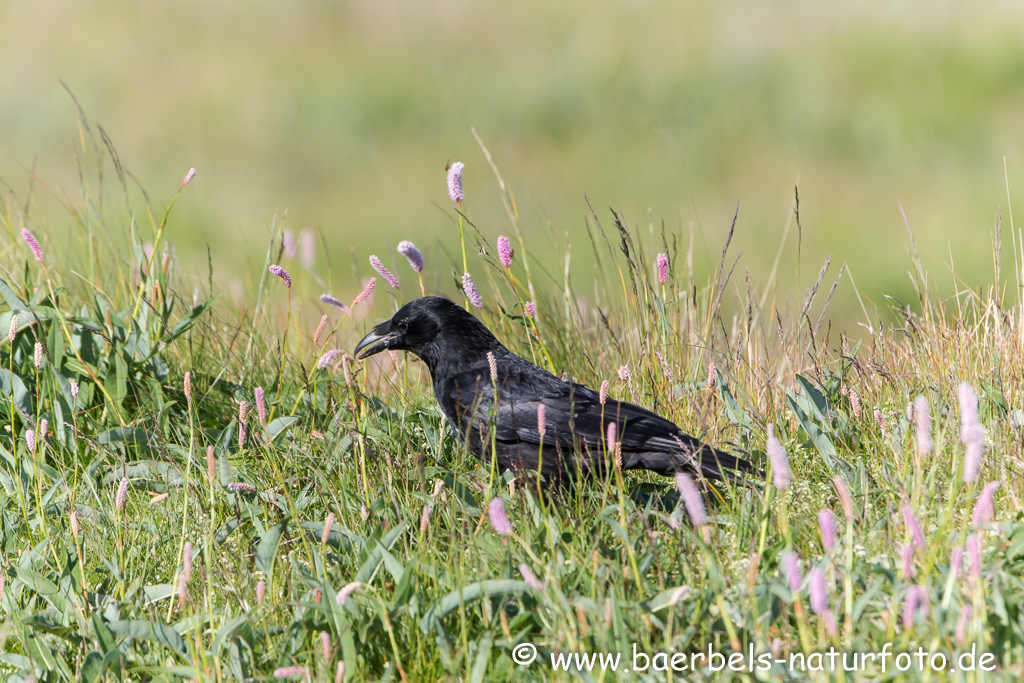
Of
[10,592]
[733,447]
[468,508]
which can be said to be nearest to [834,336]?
[733,447]

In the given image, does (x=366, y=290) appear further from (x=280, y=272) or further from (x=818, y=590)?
(x=818, y=590)

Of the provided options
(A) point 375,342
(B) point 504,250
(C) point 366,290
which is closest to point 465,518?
(C) point 366,290

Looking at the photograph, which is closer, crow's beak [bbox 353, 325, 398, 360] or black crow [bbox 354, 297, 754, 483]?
black crow [bbox 354, 297, 754, 483]

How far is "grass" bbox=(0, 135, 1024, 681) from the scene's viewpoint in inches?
72.5

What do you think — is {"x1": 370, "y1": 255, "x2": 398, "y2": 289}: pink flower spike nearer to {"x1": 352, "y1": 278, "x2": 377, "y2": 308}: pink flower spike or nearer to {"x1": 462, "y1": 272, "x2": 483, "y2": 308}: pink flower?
{"x1": 352, "y1": 278, "x2": 377, "y2": 308}: pink flower spike

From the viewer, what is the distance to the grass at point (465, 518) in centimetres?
184

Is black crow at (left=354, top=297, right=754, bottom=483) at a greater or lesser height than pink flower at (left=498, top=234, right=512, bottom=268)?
lesser

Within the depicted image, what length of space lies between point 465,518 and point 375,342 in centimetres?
158

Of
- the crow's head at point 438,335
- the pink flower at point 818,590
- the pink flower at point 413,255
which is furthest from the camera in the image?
the crow's head at point 438,335

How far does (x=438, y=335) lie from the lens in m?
3.69

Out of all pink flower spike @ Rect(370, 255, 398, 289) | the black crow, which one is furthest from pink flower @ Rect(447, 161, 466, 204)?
the black crow

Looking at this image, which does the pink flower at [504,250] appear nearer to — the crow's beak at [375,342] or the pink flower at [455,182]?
the pink flower at [455,182]

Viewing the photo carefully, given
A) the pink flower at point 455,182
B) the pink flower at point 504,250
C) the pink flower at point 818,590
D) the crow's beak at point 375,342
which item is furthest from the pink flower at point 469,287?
the pink flower at point 818,590

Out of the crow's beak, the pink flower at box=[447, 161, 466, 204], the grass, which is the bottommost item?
the grass
